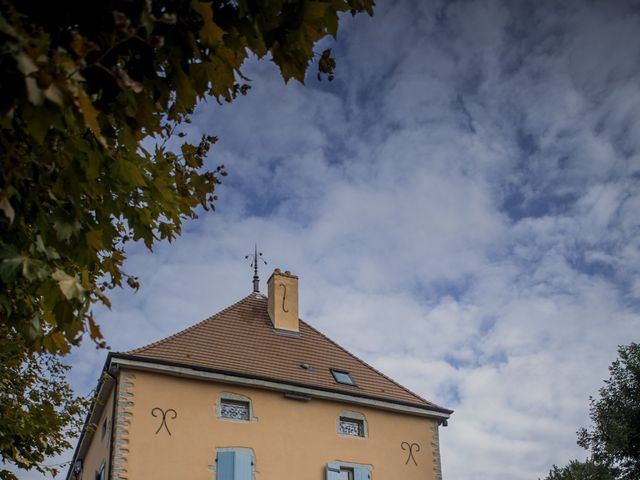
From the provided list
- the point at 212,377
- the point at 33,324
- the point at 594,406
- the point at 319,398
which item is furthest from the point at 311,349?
the point at 33,324

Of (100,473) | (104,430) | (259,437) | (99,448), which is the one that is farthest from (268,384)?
(99,448)

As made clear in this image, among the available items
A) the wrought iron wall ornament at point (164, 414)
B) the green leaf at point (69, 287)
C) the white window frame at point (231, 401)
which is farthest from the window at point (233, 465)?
the green leaf at point (69, 287)

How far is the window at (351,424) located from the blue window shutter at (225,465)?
3.04m

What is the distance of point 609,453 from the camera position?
70.5 ft

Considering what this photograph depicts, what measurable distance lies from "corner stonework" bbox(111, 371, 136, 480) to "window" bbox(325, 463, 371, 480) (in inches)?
190

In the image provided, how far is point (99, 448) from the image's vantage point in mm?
17531

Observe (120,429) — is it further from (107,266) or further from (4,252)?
(4,252)

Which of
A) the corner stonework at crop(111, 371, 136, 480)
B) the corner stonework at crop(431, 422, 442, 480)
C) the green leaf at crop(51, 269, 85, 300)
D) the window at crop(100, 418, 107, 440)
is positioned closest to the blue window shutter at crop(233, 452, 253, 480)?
the corner stonework at crop(111, 371, 136, 480)

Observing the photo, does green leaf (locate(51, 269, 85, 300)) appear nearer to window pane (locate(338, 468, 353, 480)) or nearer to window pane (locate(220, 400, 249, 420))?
window pane (locate(220, 400, 249, 420))

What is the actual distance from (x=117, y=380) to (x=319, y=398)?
499 centimetres

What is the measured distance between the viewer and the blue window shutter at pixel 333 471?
54.7ft

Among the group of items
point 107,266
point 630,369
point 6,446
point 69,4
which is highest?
point 630,369

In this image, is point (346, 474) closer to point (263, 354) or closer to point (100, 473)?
point (263, 354)

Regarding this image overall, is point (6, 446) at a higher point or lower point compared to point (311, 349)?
lower
